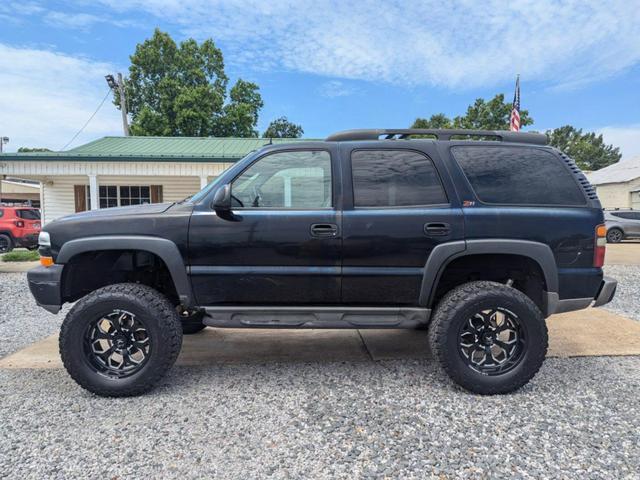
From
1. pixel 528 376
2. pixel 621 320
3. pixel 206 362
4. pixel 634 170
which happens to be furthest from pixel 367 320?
pixel 634 170

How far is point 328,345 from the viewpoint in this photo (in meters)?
4.30

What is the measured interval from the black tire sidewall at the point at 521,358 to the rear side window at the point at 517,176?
776 mm

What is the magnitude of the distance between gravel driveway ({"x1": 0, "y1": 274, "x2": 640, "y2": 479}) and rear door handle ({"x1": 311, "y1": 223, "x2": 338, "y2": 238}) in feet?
3.88

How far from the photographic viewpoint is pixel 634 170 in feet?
86.0

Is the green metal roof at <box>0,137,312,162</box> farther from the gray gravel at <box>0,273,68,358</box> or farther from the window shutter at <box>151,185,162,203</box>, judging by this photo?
the gray gravel at <box>0,273,68,358</box>

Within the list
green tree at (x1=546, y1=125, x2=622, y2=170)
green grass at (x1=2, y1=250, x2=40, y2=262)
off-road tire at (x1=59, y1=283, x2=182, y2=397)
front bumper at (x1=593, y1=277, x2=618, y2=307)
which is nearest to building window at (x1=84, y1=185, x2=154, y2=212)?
green grass at (x1=2, y1=250, x2=40, y2=262)

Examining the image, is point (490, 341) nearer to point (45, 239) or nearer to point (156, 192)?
point (45, 239)

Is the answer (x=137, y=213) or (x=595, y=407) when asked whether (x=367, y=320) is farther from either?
(x=137, y=213)

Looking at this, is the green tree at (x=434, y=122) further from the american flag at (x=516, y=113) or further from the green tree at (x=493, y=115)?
the american flag at (x=516, y=113)

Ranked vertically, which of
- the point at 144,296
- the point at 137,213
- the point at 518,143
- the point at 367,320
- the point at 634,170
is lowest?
the point at 367,320

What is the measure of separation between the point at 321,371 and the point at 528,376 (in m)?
1.60

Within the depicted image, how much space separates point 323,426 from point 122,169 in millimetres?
13331

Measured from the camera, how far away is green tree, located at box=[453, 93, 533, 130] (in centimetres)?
2956

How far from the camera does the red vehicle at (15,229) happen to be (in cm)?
1306
